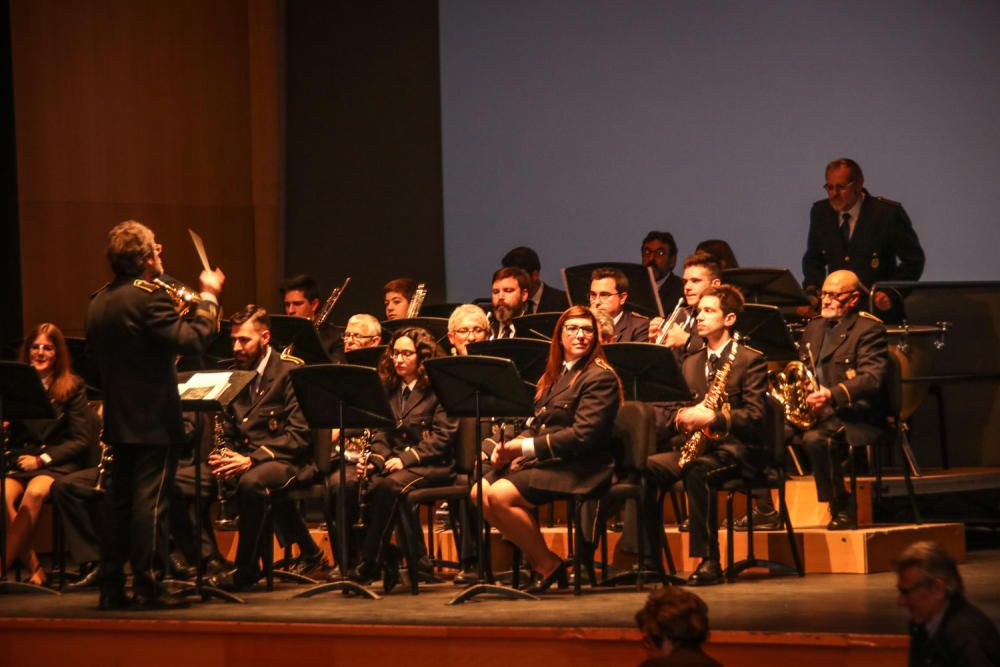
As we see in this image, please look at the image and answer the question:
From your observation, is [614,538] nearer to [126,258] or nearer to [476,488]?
[476,488]

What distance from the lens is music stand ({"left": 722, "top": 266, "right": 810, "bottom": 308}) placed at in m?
7.27

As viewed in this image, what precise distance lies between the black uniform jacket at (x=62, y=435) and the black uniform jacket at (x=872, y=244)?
3815 millimetres

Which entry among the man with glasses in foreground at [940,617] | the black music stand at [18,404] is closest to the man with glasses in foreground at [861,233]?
the black music stand at [18,404]

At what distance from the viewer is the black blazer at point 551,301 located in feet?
27.8

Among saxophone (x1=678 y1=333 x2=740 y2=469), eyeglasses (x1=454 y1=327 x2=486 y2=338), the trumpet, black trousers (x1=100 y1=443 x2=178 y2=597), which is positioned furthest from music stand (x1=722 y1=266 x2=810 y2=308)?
black trousers (x1=100 y1=443 x2=178 y2=597)

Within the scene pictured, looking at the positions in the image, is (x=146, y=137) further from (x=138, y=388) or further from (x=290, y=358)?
(x=138, y=388)

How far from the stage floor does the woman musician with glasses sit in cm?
77

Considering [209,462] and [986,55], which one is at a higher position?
[986,55]

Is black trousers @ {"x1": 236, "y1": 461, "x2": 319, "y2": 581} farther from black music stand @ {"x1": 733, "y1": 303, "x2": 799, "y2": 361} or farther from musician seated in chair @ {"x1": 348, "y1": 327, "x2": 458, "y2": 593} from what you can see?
black music stand @ {"x1": 733, "y1": 303, "x2": 799, "y2": 361}

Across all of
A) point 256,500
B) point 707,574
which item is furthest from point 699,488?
point 256,500

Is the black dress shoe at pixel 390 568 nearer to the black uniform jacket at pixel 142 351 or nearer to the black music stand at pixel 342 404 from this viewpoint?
the black music stand at pixel 342 404

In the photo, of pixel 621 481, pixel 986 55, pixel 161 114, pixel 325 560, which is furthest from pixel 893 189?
pixel 161 114

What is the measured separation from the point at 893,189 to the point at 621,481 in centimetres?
333

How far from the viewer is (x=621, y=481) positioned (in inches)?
243
